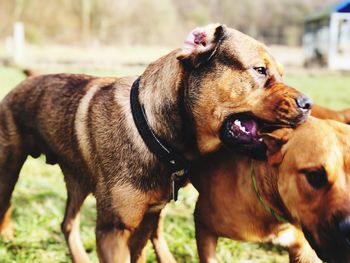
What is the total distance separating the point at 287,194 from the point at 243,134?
50 cm

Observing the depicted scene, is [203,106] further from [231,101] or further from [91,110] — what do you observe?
[91,110]

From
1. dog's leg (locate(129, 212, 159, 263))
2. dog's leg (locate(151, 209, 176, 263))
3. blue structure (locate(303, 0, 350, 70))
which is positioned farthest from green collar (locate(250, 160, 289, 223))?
blue structure (locate(303, 0, 350, 70))

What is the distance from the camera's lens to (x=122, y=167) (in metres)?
3.35

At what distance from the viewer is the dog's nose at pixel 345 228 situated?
2.55 meters

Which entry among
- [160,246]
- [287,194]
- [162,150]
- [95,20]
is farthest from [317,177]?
[95,20]

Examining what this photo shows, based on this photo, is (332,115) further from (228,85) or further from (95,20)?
(95,20)

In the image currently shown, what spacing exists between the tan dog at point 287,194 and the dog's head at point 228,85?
185 millimetres

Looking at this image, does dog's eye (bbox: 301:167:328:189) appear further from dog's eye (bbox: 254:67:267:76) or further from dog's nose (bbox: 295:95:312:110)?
dog's eye (bbox: 254:67:267:76)

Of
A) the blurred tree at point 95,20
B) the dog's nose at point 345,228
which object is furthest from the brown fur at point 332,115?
the blurred tree at point 95,20

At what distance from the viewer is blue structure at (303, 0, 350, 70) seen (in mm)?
28969

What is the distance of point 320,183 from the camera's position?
108 inches

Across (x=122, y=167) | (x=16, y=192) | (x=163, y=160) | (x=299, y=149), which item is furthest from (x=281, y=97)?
(x=16, y=192)

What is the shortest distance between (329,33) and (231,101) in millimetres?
30357

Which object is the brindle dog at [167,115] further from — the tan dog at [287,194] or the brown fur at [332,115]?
the brown fur at [332,115]
